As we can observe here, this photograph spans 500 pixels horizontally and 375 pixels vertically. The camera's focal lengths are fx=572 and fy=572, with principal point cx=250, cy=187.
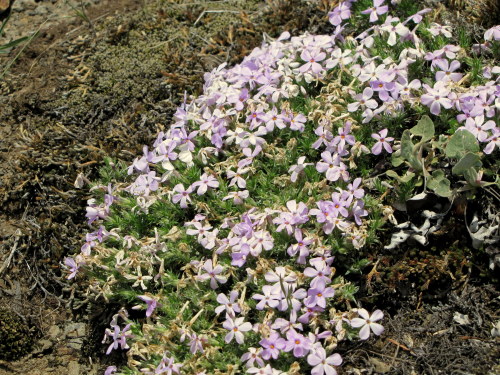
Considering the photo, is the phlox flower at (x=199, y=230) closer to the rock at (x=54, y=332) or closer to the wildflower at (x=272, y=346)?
the wildflower at (x=272, y=346)

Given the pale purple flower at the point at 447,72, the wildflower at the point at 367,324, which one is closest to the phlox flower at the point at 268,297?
the wildflower at the point at 367,324

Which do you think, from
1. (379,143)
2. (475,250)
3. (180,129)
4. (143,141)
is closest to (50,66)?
(143,141)

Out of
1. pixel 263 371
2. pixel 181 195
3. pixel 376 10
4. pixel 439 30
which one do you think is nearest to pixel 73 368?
pixel 181 195

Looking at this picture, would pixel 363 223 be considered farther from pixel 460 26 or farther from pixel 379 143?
pixel 460 26

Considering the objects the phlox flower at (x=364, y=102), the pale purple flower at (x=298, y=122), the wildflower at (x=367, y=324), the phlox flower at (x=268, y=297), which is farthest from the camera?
the pale purple flower at (x=298, y=122)

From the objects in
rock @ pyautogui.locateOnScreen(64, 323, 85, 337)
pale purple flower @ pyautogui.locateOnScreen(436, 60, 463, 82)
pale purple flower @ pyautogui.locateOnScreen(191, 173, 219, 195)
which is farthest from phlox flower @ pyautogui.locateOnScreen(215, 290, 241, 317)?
pale purple flower @ pyautogui.locateOnScreen(436, 60, 463, 82)

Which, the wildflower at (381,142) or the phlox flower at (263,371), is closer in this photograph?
the phlox flower at (263,371)
